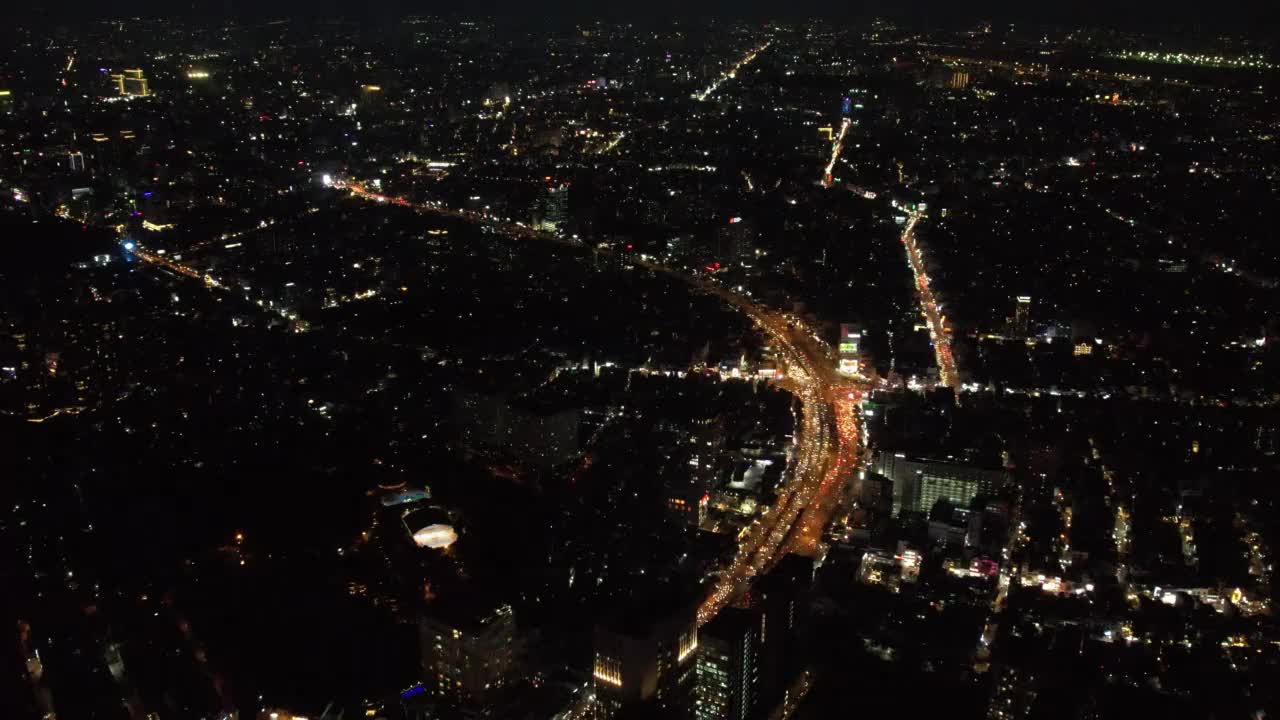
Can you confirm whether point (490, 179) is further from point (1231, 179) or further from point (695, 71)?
point (1231, 179)

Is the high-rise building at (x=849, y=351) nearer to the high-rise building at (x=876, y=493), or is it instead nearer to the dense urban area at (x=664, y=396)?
the dense urban area at (x=664, y=396)

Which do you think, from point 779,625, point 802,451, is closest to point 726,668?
point 779,625

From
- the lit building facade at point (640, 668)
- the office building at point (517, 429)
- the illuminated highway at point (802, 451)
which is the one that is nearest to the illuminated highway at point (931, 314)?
the illuminated highway at point (802, 451)

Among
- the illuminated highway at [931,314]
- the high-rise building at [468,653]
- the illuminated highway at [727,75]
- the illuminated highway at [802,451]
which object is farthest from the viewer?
the illuminated highway at [727,75]

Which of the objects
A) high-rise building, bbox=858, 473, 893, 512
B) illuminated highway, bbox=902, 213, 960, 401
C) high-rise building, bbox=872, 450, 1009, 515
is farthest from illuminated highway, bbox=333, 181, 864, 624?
illuminated highway, bbox=902, 213, 960, 401

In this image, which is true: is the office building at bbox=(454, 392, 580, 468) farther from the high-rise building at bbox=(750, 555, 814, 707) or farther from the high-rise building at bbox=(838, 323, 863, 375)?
the high-rise building at bbox=(838, 323, 863, 375)

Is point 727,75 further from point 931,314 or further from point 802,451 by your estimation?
point 802,451
